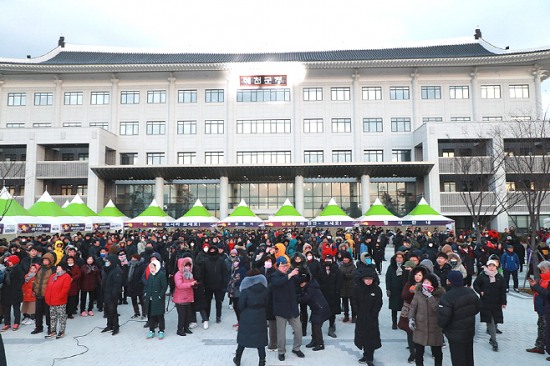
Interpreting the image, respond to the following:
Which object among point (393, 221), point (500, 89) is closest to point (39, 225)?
point (393, 221)

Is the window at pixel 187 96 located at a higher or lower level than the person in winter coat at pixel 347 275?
higher

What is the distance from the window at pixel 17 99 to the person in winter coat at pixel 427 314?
4518cm

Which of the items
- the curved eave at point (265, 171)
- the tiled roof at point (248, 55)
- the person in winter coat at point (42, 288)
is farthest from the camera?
the tiled roof at point (248, 55)

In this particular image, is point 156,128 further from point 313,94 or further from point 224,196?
point 313,94

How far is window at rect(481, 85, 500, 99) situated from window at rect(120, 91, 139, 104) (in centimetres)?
3470

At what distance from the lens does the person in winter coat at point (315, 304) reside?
7.43 meters

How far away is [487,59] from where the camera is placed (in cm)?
3603

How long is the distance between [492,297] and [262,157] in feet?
104

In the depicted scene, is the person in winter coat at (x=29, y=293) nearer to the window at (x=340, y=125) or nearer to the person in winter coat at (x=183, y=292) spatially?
the person in winter coat at (x=183, y=292)

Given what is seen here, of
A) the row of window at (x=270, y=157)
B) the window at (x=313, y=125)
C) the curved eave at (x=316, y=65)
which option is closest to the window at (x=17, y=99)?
the curved eave at (x=316, y=65)

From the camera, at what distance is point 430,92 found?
3872 cm

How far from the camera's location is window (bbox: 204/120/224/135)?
38969 mm

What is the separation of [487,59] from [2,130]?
148ft

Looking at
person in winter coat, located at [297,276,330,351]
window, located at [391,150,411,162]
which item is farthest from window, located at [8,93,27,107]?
person in winter coat, located at [297,276,330,351]
